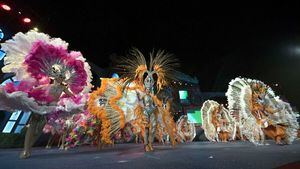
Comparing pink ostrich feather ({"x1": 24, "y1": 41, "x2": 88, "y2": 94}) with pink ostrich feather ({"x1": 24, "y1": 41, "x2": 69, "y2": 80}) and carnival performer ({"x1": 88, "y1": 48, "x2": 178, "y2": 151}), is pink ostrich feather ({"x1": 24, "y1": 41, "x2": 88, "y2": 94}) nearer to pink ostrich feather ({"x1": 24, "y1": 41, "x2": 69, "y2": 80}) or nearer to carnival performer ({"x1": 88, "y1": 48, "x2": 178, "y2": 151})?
pink ostrich feather ({"x1": 24, "y1": 41, "x2": 69, "y2": 80})

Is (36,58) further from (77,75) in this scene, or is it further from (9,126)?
(9,126)

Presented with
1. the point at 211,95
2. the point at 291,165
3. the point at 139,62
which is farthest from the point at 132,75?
the point at 211,95

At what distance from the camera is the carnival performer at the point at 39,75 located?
188 inches

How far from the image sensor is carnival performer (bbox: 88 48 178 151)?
614cm

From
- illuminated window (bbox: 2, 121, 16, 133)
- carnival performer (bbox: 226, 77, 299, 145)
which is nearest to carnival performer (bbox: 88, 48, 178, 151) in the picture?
carnival performer (bbox: 226, 77, 299, 145)

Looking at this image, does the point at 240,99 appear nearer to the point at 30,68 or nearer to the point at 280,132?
the point at 280,132

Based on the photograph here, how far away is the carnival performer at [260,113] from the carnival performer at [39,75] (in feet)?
17.9

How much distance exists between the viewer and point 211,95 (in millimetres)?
23922

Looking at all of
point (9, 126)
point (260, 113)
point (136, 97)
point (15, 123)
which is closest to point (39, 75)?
point (136, 97)

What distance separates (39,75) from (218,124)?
31.4 ft

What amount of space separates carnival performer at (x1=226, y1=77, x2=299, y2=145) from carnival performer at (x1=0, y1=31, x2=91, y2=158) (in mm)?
5458

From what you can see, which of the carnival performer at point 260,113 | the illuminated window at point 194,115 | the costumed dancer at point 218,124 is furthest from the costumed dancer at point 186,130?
the illuminated window at point 194,115

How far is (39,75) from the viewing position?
16.7 feet

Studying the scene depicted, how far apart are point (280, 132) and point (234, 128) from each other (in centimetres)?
437
